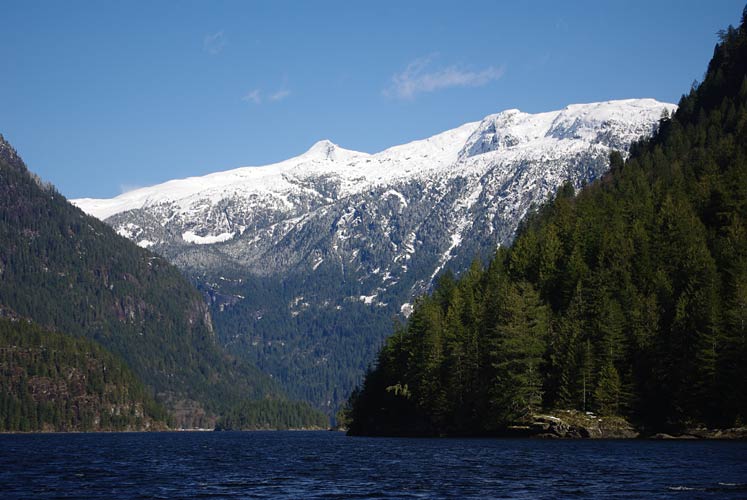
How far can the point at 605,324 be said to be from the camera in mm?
145750

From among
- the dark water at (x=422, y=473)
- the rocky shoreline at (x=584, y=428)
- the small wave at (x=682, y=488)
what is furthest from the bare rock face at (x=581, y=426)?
the small wave at (x=682, y=488)

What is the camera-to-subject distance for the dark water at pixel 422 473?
74.6 metres

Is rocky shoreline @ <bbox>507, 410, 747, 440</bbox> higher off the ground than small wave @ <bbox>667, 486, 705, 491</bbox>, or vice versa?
rocky shoreline @ <bbox>507, 410, 747, 440</bbox>

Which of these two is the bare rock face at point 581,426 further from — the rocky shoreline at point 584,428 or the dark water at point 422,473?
the dark water at point 422,473

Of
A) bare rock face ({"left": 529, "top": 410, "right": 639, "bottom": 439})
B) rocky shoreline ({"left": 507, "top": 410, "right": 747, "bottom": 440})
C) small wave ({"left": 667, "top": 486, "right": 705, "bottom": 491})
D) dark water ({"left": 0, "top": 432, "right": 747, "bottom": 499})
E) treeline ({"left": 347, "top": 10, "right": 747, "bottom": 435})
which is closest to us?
small wave ({"left": 667, "top": 486, "right": 705, "bottom": 491})

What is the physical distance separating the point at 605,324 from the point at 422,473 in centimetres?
Result: 6285

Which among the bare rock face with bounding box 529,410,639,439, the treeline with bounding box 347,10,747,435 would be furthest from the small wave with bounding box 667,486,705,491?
the bare rock face with bounding box 529,410,639,439

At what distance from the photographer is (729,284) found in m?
142

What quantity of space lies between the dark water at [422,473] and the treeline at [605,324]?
46.1ft

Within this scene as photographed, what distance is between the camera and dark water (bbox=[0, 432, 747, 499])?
7456 centimetres

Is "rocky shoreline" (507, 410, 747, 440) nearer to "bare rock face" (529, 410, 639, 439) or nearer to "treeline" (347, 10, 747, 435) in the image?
"bare rock face" (529, 410, 639, 439)

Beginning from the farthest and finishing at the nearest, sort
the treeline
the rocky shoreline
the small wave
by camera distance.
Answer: the rocky shoreline < the treeline < the small wave

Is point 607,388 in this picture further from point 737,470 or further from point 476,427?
point 737,470

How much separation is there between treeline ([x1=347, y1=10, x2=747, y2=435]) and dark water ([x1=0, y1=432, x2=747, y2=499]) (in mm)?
14049
